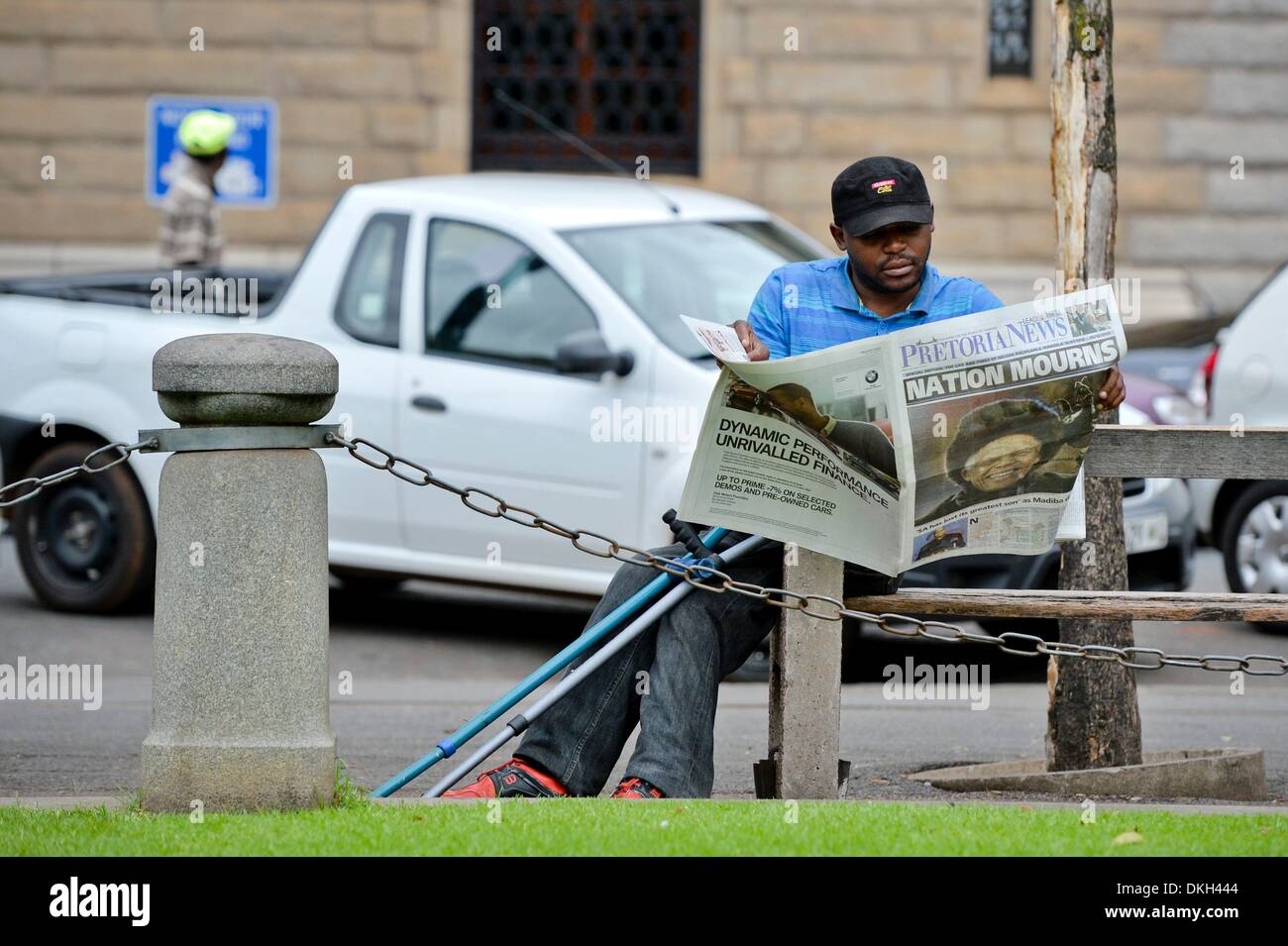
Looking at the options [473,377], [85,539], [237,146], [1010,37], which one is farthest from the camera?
[1010,37]

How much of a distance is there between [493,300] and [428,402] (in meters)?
0.52

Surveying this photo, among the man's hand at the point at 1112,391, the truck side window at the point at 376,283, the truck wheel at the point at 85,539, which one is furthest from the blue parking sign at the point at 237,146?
the man's hand at the point at 1112,391

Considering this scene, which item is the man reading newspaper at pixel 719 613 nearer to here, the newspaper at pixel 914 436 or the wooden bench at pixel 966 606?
the wooden bench at pixel 966 606

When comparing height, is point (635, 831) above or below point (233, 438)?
below

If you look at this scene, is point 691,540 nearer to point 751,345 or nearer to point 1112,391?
point 751,345

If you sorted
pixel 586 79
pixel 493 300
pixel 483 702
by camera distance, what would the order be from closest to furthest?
pixel 483 702, pixel 493 300, pixel 586 79

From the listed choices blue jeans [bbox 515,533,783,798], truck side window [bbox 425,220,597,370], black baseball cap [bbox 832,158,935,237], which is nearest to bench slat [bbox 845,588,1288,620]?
blue jeans [bbox 515,533,783,798]

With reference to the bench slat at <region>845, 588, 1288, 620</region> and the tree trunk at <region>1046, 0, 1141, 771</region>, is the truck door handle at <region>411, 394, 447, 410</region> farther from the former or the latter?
the bench slat at <region>845, 588, 1288, 620</region>

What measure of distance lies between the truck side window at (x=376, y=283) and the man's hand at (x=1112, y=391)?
4673 millimetres

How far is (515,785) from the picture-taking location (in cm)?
524

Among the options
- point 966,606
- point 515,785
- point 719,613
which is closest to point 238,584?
point 515,785

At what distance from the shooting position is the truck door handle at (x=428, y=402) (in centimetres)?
884

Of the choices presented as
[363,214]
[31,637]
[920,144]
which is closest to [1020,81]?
[920,144]
